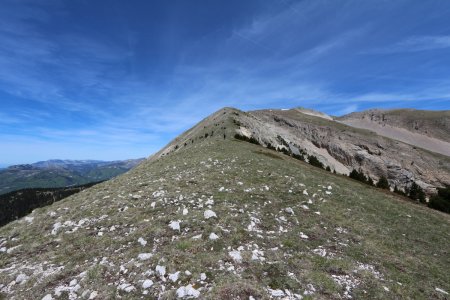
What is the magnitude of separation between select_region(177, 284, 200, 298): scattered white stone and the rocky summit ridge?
0.09ft

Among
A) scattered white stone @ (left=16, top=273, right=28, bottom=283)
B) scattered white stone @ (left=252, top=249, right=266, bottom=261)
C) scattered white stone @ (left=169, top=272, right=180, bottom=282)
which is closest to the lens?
scattered white stone @ (left=169, top=272, right=180, bottom=282)

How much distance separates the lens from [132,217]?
12.4 m

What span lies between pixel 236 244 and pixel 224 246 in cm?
52

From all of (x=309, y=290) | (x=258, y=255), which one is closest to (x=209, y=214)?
(x=258, y=255)

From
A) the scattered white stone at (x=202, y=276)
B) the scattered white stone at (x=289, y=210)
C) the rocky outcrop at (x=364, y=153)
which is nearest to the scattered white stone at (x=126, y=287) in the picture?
the scattered white stone at (x=202, y=276)

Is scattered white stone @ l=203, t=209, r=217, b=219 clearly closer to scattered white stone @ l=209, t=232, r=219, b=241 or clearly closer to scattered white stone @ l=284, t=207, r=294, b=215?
scattered white stone @ l=209, t=232, r=219, b=241

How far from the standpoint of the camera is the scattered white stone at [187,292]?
22.8 ft

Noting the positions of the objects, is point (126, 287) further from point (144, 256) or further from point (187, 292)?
point (187, 292)

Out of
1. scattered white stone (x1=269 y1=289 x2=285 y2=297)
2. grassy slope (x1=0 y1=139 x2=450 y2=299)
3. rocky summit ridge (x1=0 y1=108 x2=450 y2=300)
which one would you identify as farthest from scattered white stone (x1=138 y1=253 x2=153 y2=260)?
scattered white stone (x1=269 y1=289 x2=285 y2=297)

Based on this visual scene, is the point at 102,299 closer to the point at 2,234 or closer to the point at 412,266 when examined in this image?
the point at 2,234

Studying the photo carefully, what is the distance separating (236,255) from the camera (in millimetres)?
8914

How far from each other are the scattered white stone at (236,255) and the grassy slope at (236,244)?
124 mm

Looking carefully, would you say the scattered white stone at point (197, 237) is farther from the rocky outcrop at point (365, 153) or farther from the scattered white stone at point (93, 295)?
the rocky outcrop at point (365, 153)

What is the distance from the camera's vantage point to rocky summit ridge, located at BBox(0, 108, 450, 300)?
301 inches
